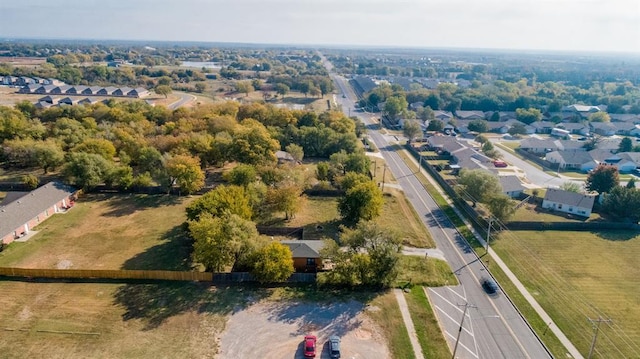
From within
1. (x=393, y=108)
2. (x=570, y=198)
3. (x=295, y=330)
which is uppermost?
(x=393, y=108)

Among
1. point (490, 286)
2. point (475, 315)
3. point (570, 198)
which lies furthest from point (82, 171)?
point (570, 198)

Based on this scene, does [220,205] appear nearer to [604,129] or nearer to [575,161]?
[575,161]

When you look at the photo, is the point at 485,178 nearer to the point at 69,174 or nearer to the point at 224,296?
the point at 224,296

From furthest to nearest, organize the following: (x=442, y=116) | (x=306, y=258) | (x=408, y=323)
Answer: (x=442, y=116) → (x=306, y=258) → (x=408, y=323)

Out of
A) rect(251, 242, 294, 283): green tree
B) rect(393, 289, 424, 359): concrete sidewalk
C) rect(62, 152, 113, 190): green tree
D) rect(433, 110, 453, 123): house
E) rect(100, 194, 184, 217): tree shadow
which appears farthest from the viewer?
rect(433, 110, 453, 123): house

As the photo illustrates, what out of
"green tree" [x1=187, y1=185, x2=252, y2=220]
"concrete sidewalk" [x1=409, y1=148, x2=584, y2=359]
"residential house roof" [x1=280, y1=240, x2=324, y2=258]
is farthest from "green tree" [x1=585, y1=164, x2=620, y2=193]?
"green tree" [x1=187, y1=185, x2=252, y2=220]

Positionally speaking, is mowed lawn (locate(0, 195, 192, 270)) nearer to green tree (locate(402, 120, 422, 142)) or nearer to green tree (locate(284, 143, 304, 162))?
green tree (locate(284, 143, 304, 162))

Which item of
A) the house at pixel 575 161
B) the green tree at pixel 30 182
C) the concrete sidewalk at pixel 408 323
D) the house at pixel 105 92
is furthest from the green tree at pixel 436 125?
the house at pixel 105 92

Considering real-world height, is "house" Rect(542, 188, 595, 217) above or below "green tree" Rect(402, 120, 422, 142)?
below
